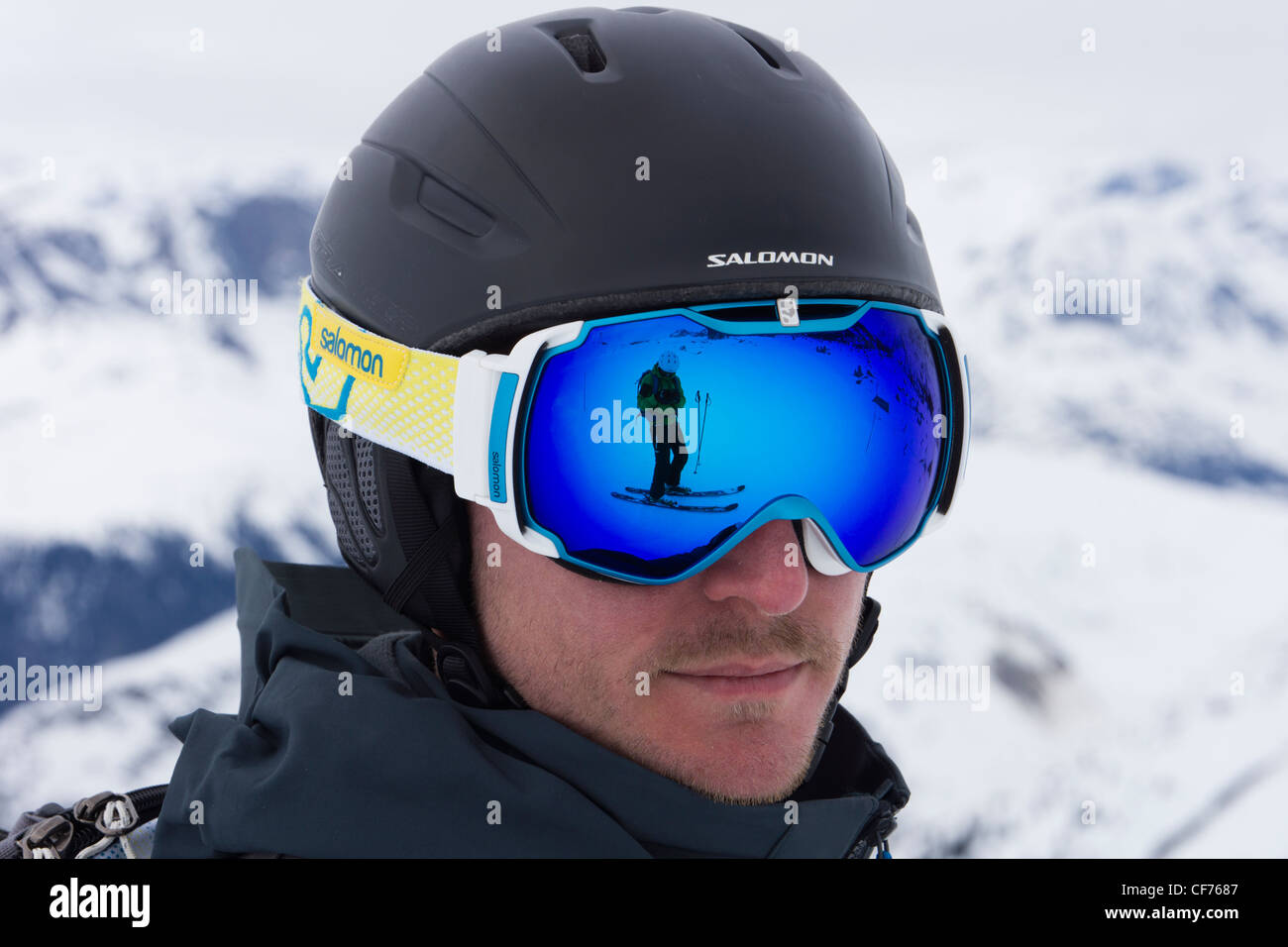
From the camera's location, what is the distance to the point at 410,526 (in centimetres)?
211

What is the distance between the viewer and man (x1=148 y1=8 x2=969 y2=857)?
1.82 metres

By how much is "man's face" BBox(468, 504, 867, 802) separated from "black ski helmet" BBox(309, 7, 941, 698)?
25 cm

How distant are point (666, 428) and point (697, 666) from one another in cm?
40

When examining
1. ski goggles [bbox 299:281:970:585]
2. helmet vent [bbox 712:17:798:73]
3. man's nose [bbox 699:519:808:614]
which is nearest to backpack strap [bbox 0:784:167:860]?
ski goggles [bbox 299:281:970:585]

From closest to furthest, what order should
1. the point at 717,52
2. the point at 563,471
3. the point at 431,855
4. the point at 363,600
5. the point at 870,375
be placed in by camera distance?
the point at 431,855
the point at 563,471
the point at 870,375
the point at 717,52
the point at 363,600

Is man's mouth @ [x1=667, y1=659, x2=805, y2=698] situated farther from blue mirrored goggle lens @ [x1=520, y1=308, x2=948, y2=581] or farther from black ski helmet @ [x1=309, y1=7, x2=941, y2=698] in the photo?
black ski helmet @ [x1=309, y1=7, x2=941, y2=698]

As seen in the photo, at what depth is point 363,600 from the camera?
2.57m

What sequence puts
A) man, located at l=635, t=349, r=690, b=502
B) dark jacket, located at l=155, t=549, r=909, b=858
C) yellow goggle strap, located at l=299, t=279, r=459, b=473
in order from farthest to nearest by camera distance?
yellow goggle strap, located at l=299, t=279, r=459, b=473
man, located at l=635, t=349, r=690, b=502
dark jacket, located at l=155, t=549, r=909, b=858

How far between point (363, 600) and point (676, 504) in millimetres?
1001

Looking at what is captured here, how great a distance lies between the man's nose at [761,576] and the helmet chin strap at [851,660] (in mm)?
346

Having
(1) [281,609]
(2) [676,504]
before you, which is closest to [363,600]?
(1) [281,609]

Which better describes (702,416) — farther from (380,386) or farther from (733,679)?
(380,386)

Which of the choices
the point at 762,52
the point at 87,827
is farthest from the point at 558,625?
the point at 762,52
